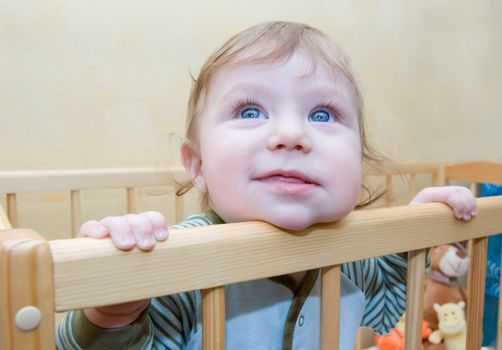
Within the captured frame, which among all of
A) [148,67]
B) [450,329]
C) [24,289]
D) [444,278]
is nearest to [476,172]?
[444,278]

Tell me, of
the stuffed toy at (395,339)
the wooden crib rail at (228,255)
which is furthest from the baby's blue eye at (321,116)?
the stuffed toy at (395,339)

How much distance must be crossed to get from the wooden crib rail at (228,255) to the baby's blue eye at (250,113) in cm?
12

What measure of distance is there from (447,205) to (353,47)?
1.01 metres

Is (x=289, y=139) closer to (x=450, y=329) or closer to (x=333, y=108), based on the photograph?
(x=333, y=108)

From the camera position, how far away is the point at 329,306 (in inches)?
19.5

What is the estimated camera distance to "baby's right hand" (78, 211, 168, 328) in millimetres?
373

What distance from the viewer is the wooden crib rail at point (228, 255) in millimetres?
347

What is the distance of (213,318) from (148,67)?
0.91 meters

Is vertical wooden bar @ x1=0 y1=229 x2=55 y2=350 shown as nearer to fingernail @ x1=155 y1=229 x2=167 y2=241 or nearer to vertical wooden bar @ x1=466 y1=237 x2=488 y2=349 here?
fingernail @ x1=155 y1=229 x2=167 y2=241

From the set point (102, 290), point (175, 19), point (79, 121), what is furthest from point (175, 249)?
point (175, 19)

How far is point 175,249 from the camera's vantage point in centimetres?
39

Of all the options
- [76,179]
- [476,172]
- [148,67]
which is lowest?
[476,172]

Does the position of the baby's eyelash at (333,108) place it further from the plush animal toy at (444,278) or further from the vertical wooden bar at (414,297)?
the plush animal toy at (444,278)

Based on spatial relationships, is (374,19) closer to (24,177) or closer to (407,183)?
(407,183)
